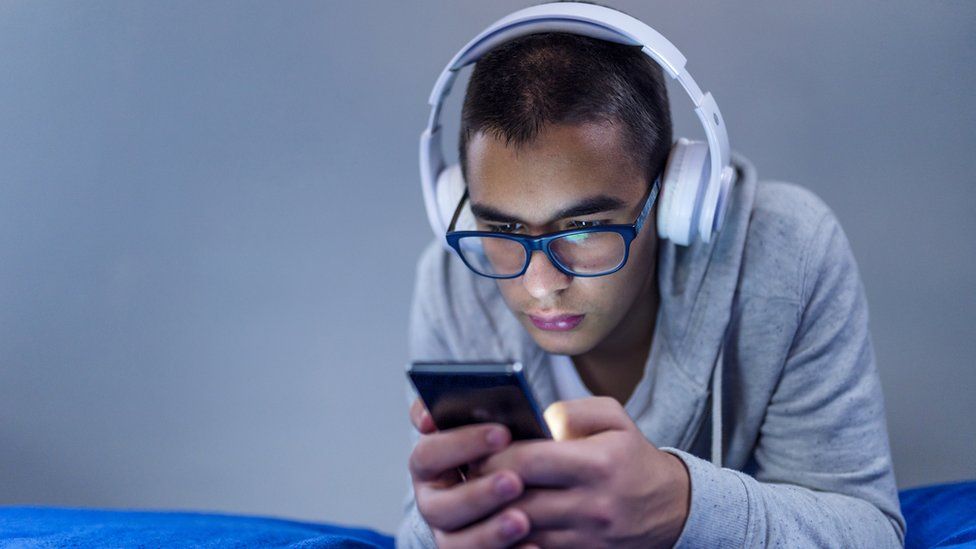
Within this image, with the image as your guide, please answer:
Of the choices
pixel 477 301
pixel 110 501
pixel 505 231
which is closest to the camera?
pixel 505 231

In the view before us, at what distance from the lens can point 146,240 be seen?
6.58 ft

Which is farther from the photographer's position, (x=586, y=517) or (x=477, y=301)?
(x=477, y=301)

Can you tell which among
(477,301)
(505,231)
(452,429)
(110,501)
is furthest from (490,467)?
(110,501)

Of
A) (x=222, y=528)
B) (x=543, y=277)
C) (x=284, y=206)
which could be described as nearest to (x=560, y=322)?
(x=543, y=277)

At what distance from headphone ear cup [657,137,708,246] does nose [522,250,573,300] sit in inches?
6.2

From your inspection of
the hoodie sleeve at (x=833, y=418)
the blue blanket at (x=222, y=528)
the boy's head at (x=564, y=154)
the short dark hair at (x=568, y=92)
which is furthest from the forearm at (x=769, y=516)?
the short dark hair at (x=568, y=92)

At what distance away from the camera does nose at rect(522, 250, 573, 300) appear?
4.18 feet

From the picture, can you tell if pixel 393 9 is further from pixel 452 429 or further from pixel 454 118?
pixel 452 429

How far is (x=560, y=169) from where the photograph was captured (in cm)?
125

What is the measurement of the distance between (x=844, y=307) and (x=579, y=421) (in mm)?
630

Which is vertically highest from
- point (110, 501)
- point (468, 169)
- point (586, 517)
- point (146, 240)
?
point (468, 169)

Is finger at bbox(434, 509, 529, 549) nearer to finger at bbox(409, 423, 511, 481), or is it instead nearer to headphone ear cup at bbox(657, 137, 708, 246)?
finger at bbox(409, 423, 511, 481)

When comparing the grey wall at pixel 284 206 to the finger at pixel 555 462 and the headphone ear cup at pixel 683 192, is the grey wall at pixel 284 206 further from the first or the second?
the finger at pixel 555 462

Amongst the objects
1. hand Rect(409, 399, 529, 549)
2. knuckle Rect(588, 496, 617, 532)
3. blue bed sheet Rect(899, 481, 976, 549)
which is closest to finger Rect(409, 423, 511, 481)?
hand Rect(409, 399, 529, 549)
